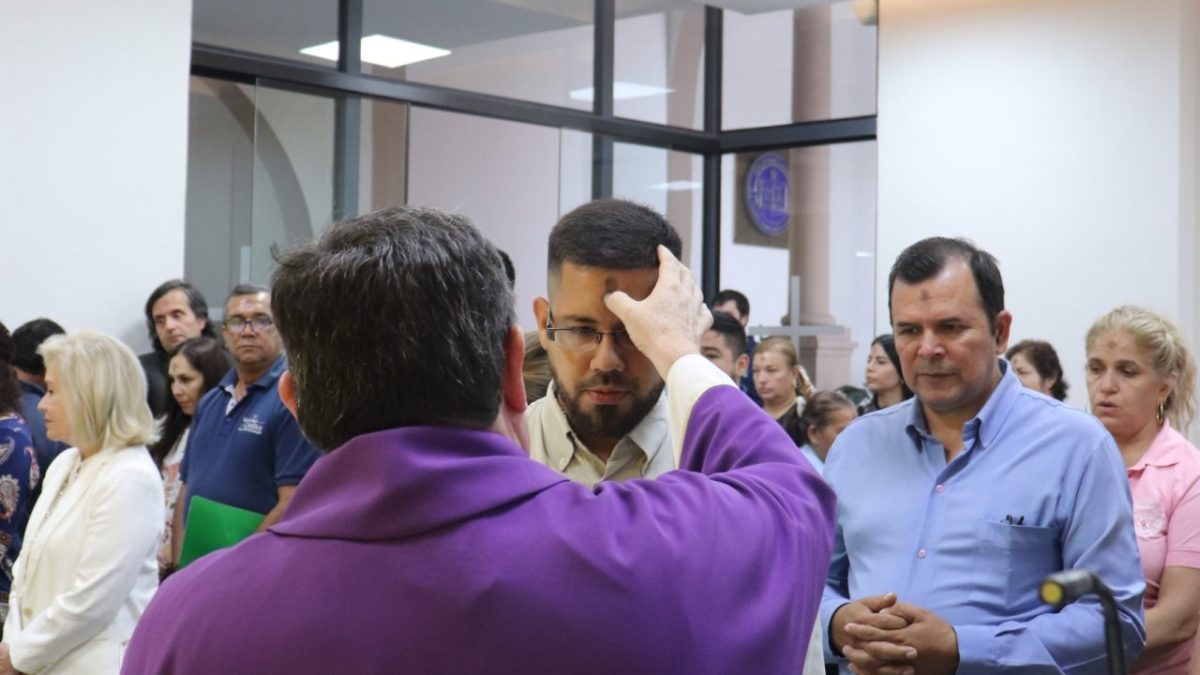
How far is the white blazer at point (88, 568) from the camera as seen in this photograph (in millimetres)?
3781

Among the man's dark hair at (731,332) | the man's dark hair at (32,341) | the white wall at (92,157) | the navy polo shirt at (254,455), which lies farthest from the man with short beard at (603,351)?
the white wall at (92,157)

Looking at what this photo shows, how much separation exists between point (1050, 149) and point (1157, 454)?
5.17m

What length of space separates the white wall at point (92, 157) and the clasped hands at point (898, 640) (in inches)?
184

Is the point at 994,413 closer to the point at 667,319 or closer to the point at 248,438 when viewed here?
the point at 667,319

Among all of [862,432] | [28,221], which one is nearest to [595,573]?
[862,432]

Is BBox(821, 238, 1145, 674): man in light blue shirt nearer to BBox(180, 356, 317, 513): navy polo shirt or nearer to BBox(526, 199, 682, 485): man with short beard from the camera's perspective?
BBox(526, 199, 682, 485): man with short beard

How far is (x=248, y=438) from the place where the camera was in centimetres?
447

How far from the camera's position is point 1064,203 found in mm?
8055

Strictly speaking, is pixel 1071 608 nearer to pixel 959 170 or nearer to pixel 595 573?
pixel 595 573

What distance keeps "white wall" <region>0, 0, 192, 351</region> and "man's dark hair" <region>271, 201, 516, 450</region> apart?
5221 millimetres

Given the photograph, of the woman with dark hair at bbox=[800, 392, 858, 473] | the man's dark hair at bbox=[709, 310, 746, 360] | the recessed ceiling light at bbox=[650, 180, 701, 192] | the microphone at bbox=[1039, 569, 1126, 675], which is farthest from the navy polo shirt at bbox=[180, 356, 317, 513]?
the recessed ceiling light at bbox=[650, 180, 701, 192]

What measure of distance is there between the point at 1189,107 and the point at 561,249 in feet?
21.6

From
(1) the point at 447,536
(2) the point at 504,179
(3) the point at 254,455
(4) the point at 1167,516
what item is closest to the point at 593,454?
(1) the point at 447,536

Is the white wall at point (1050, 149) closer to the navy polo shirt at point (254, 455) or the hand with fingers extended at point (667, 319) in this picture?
the navy polo shirt at point (254, 455)
